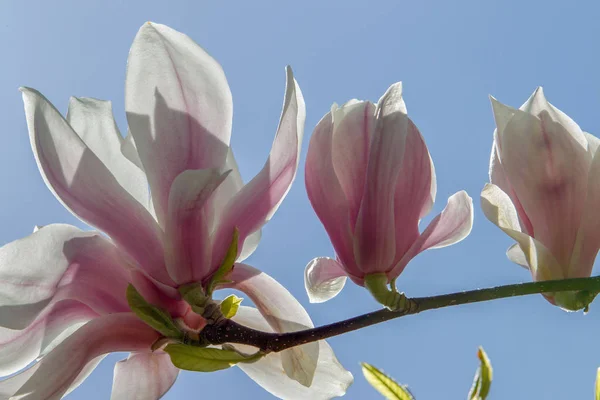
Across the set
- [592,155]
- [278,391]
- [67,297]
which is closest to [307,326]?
[278,391]

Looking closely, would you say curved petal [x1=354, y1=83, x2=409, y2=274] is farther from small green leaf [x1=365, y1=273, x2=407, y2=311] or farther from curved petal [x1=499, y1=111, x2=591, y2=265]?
curved petal [x1=499, y1=111, x2=591, y2=265]

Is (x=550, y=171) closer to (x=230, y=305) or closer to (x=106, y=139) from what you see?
(x=230, y=305)

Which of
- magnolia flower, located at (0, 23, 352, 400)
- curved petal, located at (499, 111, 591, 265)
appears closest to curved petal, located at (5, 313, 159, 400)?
magnolia flower, located at (0, 23, 352, 400)

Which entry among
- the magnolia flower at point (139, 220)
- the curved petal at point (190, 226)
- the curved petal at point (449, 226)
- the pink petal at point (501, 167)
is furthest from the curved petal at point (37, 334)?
the pink petal at point (501, 167)

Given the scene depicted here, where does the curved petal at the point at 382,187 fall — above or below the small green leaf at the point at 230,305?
above

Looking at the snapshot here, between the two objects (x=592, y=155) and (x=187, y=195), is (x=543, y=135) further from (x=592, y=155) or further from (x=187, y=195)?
(x=187, y=195)

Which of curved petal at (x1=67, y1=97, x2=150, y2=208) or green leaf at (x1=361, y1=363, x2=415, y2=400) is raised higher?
curved petal at (x1=67, y1=97, x2=150, y2=208)

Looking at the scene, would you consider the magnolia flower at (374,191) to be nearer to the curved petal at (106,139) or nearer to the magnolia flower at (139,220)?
the magnolia flower at (139,220)
